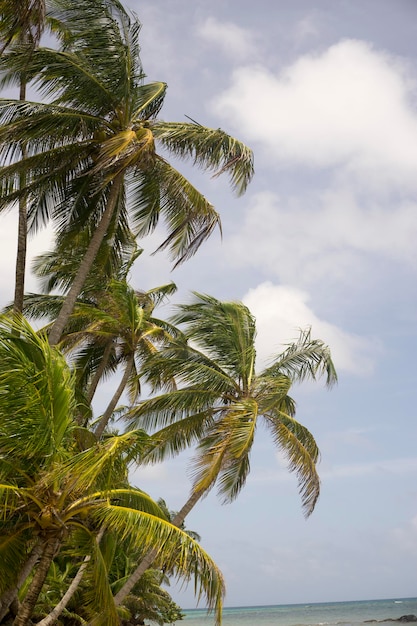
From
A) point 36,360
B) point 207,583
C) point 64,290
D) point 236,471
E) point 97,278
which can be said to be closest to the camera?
point 36,360

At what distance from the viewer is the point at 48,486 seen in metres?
10.1

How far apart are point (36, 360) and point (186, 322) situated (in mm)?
9419

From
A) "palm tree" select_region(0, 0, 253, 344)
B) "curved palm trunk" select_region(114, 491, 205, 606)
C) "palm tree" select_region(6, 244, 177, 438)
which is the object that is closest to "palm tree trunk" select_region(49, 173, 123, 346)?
"palm tree" select_region(0, 0, 253, 344)

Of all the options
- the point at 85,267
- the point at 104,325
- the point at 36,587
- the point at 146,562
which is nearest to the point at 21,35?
the point at 85,267

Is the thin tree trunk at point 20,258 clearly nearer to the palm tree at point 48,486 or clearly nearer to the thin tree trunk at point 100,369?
the thin tree trunk at point 100,369

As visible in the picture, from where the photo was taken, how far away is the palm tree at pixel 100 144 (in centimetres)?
1426

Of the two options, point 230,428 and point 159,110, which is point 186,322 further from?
point 159,110

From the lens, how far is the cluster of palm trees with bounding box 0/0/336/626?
10.3 metres

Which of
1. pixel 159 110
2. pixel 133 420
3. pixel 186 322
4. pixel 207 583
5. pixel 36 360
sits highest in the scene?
pixel 159 110

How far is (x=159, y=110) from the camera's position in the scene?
15.8m

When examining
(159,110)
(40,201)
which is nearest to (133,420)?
(40,201)

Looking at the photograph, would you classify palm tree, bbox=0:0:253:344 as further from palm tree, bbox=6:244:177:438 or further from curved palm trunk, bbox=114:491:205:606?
curved palm trunk, bbox=114:491:205:606

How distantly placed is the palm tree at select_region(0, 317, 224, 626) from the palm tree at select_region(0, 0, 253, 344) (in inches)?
134

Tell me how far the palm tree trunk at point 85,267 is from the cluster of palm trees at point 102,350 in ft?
0.10
